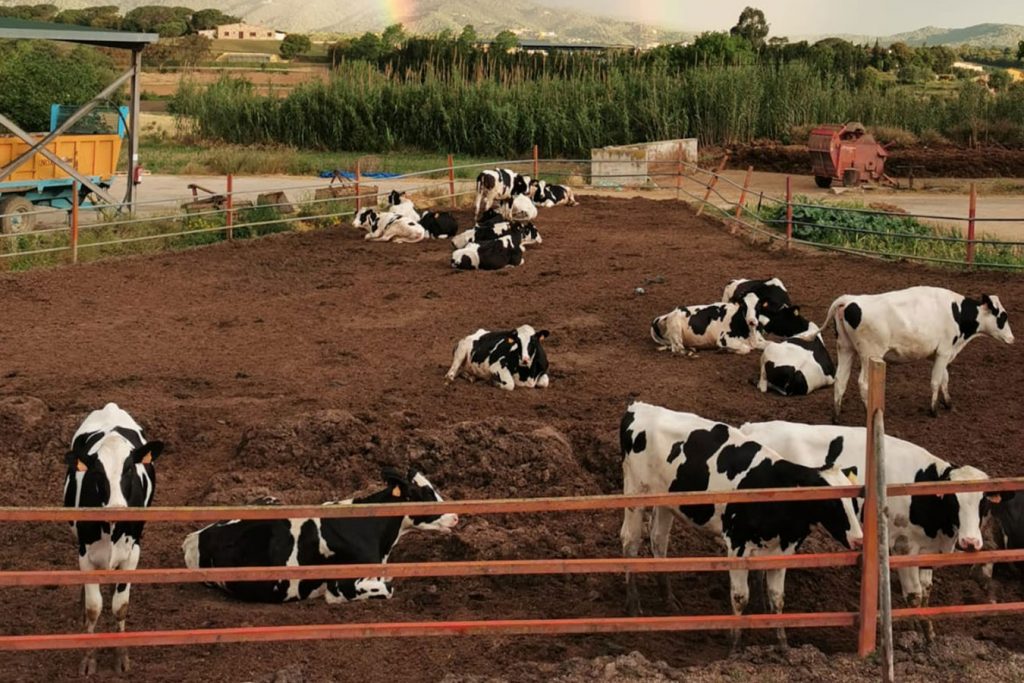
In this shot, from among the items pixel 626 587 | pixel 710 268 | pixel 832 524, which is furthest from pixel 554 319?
pixel 832 524

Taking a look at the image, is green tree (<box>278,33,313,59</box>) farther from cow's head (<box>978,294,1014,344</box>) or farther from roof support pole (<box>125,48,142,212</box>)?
cow's head (<box>978,294,1014,344</box>)

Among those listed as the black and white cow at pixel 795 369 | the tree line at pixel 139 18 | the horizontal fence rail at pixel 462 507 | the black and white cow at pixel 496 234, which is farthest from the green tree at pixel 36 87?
the tree line at pixel 139 18

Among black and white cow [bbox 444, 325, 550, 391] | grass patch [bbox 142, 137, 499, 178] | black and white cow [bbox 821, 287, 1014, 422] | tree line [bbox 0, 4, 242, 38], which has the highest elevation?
tree line [bbox 0, 4, 242, 38]

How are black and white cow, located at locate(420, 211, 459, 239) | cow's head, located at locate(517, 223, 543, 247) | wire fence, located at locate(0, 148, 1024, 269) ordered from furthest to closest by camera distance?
black and white cow, located at locate(420, 211, 459, 239), cow's head, located at locate(517, 223, 543, 247), wire fence, located at locate(0, 148, 1024, 269)

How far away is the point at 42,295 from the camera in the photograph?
1602 cm

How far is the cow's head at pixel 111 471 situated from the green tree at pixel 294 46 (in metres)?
119

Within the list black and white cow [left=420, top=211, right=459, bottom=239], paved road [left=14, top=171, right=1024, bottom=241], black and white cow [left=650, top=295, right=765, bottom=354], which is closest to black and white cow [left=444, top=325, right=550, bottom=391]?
black and white cow [left=650, top=295, right=765, bottom=354]

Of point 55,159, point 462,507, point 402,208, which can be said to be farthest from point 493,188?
point 462,507

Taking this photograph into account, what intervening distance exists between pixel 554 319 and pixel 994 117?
2826 centimetres

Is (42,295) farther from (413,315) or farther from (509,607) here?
(509,607)

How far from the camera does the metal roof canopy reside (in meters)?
19.3

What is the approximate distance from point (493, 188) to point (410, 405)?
37.7 feet

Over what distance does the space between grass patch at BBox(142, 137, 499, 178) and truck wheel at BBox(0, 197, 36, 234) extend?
13507 millimetres

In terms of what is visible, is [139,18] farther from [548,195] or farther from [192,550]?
[192,550]
